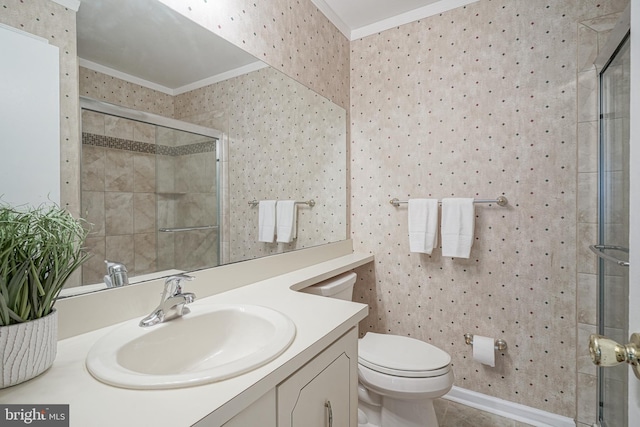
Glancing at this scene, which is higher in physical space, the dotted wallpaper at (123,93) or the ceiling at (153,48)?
the ceiling at (153,48)

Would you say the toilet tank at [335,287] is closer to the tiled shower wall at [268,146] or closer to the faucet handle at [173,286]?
the tiled shower wall at [268,146]

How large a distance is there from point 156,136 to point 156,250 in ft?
1.21

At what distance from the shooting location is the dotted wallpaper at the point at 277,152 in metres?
1.29

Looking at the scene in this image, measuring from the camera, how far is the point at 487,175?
167 cm

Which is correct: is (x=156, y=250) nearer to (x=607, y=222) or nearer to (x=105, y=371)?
(x=105, y=371)

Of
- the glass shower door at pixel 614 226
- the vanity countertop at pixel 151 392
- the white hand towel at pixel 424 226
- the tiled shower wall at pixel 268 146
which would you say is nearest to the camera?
the vanity countertop at pixel 151 392

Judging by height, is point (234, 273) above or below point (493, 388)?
above

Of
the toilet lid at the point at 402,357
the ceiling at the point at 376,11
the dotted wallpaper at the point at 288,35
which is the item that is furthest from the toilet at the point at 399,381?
the ceiling at the point at 376,11

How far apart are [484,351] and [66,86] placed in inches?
79.4

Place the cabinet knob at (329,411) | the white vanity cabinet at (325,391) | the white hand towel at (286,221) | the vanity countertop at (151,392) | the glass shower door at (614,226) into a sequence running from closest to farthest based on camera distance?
the vanity countertop at (151,392), the white vanity cabinet at (325,391), the cabinet knob at (329,411), the glass shower door at (614,226), the white hand towel at (286,221)

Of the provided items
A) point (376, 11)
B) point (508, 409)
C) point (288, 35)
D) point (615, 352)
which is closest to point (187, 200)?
point (288, 35)

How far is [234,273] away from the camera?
4.12 ft

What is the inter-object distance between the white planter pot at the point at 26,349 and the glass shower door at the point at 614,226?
4.75 ft

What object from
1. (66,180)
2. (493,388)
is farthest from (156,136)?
(493,388)
